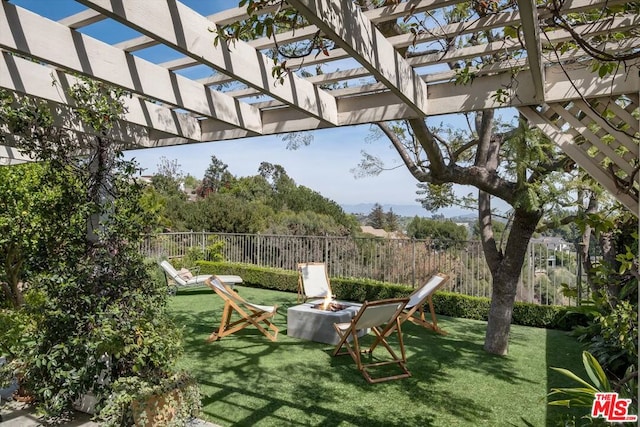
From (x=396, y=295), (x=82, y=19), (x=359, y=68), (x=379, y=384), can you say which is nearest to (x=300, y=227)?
(x=396, y=295)

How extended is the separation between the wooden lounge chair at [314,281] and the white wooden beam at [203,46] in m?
4.99

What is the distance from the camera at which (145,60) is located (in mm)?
3846

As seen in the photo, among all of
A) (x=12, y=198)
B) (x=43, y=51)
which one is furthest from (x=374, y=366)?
(x=12, y=198)

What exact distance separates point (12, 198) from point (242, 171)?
3169 centimetres

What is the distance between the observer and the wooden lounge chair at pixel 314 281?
848cm

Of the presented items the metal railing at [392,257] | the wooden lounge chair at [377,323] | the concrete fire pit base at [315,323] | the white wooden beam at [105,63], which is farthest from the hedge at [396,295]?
the white wooden beam at [105,63]

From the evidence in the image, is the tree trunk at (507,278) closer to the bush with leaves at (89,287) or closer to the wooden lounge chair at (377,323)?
the wooden lounge chair at (377,323)

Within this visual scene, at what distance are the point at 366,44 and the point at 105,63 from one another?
7.17 feet

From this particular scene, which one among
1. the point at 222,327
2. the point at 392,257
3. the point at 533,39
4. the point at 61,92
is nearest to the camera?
the point at 533,39

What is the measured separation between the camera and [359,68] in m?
3.88

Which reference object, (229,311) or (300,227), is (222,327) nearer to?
(229,311)

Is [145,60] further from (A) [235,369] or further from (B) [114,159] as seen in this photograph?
(A) [235,369]

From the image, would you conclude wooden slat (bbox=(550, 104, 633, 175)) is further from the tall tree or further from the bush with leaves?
the bush with leaves


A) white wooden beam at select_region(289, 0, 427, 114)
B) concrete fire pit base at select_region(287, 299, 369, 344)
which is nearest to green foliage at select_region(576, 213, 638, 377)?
white wooden beam at select_region(289, 0, 427, 114)
